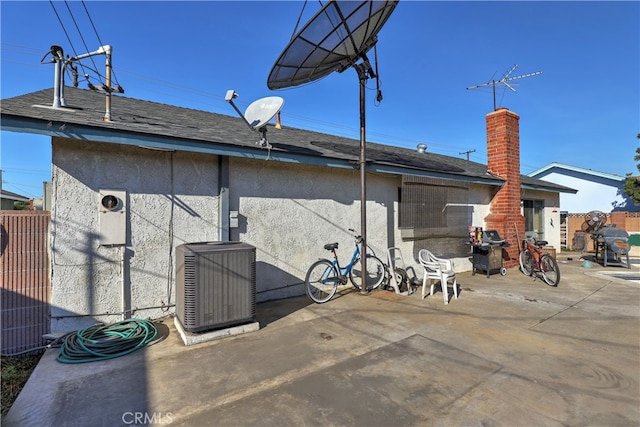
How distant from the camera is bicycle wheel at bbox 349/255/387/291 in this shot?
6.32 metres

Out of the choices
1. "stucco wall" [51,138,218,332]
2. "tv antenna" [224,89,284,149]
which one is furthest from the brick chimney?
"stucco wall" [51,138,218,332]

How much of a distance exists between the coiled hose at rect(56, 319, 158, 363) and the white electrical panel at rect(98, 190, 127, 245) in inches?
42.8

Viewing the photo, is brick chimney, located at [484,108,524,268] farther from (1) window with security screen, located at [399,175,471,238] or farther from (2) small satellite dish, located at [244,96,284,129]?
(2) small satellite dish, located at [244,96,284,129]

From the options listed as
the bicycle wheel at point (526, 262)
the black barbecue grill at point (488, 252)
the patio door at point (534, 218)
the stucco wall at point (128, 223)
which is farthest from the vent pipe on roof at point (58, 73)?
the patio door at point (534, 218)

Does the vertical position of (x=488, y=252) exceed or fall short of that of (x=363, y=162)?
it falls short

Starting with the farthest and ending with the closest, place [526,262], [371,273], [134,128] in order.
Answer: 1. [526,262]
2. [371,273]
3. [134,128]

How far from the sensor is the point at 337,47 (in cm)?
540

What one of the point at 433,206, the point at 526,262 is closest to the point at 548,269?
the point at 526,262

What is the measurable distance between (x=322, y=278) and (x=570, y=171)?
2537 cm

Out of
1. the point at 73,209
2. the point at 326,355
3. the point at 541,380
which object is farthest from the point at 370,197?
the point at 73,209

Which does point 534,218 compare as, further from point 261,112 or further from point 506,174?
point 261,112

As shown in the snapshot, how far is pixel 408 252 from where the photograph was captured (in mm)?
7516

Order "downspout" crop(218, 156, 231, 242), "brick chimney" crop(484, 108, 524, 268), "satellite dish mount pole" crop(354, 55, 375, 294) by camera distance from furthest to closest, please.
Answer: "brick chimney" crop(484, 108, 524, 268)
"satellite dish mount pole" crop(354, 55, 375, 294)
"downspout" crop(218, 156, 231, 242)

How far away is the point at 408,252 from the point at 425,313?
9.42 ft
